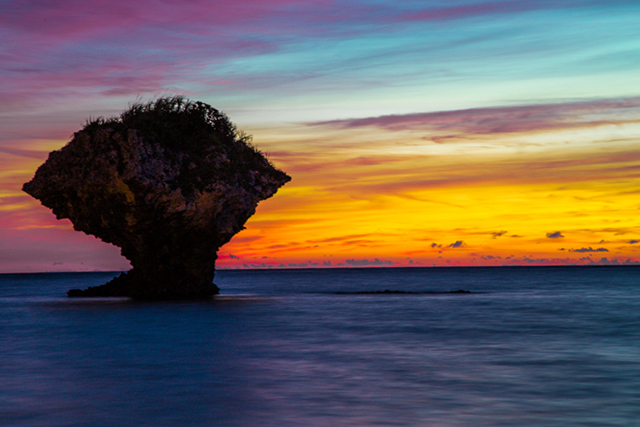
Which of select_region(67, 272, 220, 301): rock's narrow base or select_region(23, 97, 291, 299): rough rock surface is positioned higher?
select_region(23, 97, 291, 299): rough rock surface

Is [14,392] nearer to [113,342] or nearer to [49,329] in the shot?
[113,342]

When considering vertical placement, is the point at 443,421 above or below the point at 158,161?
below

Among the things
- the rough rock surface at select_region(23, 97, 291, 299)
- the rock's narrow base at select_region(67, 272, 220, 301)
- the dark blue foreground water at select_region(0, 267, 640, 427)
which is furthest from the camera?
the rock's narrow base at select_region(67, 272, 220, 301)

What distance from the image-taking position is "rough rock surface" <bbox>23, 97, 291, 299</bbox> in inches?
1427

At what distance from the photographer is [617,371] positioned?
15.8 metres

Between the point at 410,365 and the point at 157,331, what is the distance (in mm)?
11540

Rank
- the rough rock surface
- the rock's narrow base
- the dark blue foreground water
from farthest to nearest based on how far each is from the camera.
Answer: the rock's narrow base
the rough rock surface
the dark blue foreground water

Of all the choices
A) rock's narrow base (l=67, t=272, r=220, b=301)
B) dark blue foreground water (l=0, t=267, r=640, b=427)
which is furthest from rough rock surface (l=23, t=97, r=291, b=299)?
dark blue foreground water (l=0, t=267, r=640, b=427)

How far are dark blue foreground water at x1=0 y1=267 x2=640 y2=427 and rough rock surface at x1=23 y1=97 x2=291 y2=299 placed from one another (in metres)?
9.27

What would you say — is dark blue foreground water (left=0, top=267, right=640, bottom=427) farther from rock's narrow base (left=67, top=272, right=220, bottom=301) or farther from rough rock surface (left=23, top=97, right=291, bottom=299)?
rock's narrow base (left=67, top=272, right=220, bottom=301)

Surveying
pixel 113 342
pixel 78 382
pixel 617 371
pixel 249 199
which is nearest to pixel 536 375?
pixel 617 371

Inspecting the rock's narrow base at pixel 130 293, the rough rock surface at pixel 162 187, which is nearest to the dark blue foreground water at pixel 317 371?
the rough rock surface at pixel 162 187

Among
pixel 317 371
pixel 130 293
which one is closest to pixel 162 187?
pixel 130 293

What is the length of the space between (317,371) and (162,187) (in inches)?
910
